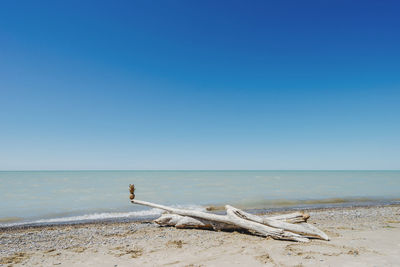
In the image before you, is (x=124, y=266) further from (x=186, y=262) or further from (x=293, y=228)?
(x=293, y=228)

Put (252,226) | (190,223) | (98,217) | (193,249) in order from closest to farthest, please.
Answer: (193,249) < (252,226) < (190,223) < (98,217)

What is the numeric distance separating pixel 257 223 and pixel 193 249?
2376mm

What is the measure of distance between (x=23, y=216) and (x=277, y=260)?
1420cm

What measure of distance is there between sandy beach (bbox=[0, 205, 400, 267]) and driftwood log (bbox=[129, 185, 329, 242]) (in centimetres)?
27

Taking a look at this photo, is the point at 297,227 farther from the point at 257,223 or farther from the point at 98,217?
the point at 98,217

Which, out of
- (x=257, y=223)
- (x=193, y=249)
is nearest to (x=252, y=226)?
(x=257, y=223)

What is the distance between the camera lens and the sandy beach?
5461 millimetres

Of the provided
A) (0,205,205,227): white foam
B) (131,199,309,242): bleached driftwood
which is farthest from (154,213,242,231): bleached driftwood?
(0,205,205,227): white foam

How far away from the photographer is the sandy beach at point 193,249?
215 inches

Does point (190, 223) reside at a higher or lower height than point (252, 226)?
lower

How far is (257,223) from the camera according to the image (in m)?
7.62

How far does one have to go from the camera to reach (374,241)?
22.2ft

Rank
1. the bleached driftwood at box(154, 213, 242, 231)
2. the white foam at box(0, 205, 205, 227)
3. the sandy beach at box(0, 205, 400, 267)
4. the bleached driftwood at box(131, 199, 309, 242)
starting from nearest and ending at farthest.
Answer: the sandy beach at box(0, 205, 400, 267) → the bleached driftwood at box(131, 199, 309, 242) → the bleached driftwood at box(154, 213, 242, 231) → the white foam at box(0, 205, 205, 227)

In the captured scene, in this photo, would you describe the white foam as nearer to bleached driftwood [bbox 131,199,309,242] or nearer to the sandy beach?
the sandy beach
